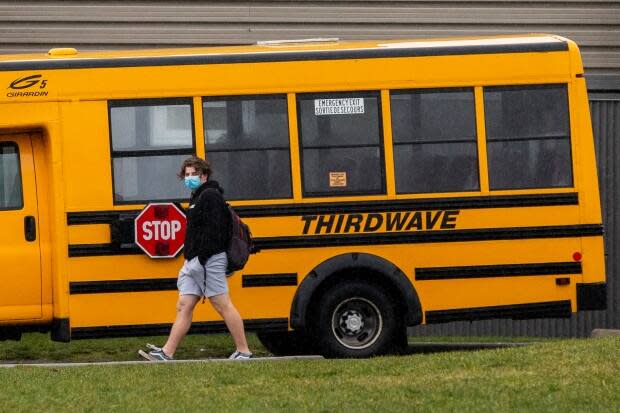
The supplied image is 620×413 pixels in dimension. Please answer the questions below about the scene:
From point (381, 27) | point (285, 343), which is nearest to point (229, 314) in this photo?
point (285, 343)

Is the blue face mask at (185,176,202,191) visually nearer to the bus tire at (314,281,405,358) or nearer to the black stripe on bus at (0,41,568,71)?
the black stripe on bus at (0,41,568,71)

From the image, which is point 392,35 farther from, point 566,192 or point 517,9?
point 566,192

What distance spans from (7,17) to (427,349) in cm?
604

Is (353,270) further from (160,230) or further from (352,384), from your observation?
(352,384)

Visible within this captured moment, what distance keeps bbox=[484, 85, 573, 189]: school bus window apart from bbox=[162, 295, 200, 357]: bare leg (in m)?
2.51

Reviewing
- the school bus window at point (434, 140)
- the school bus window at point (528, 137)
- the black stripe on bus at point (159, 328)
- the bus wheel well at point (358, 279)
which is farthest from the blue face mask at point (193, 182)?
the school bus window at point (528, 137)

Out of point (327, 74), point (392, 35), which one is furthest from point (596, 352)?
point (392, 35)

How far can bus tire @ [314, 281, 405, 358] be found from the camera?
11781 mm

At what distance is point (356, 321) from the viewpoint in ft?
39.1

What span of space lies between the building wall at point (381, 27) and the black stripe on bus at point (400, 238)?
476 cm

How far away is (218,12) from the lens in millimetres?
16875

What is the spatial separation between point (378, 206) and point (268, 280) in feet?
3.31

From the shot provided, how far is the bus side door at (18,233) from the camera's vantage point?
11.6 m

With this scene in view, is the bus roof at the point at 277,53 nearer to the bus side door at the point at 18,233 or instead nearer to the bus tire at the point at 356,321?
the bus side door at the point at 18,233
